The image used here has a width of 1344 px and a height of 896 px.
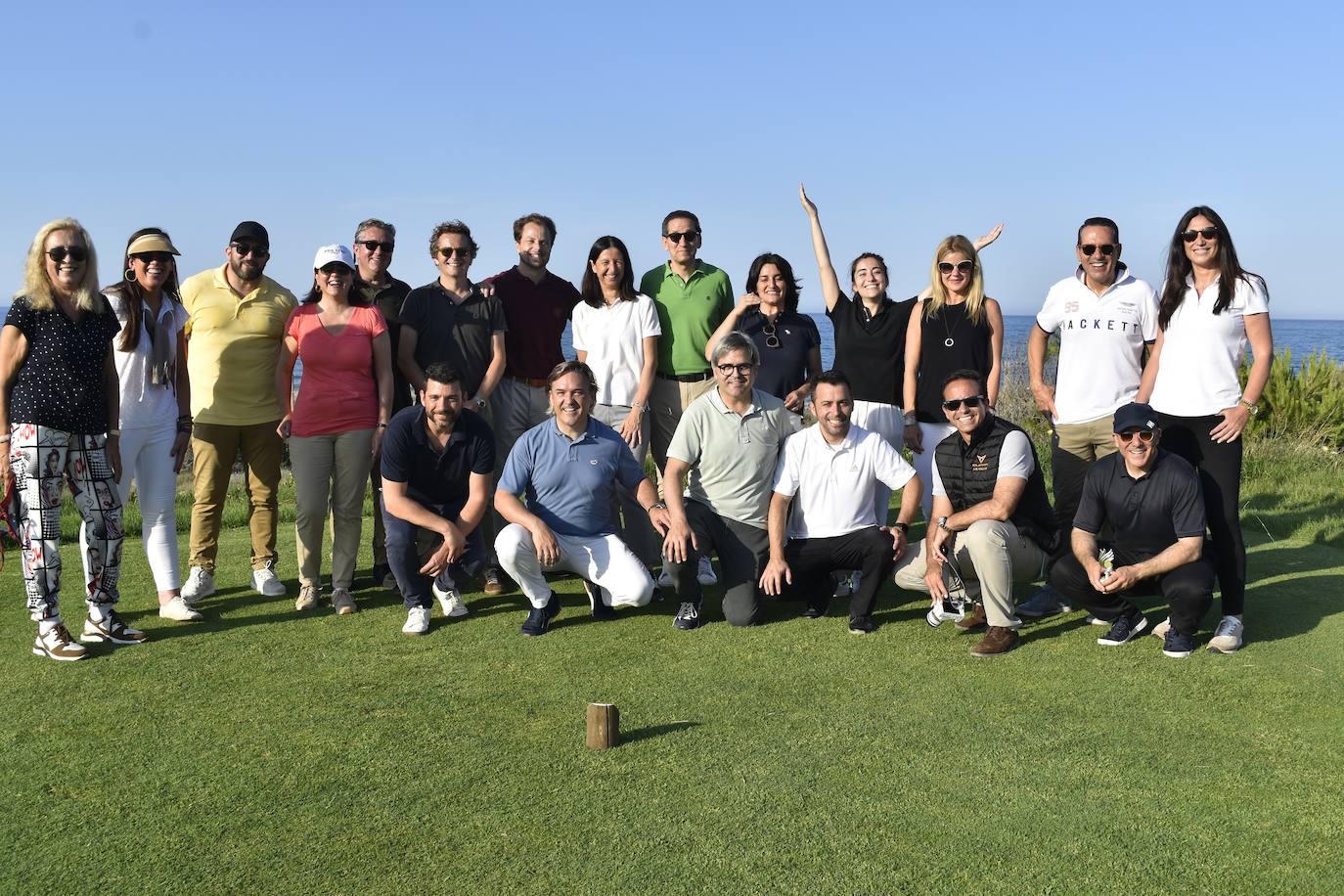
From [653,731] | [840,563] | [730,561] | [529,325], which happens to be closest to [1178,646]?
[840,563]

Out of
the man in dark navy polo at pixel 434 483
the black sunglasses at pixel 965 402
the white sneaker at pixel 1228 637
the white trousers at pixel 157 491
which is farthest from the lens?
the man in dark navy polo at pixel 434 483

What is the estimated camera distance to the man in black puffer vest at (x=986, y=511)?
5.75m

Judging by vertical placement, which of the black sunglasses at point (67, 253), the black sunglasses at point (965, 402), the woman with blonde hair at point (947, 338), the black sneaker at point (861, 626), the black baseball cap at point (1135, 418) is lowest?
the black sneaker at point (861, 626)

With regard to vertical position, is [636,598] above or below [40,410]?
below

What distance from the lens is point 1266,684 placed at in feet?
16.5

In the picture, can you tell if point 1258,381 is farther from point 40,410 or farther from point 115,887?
point 40,410

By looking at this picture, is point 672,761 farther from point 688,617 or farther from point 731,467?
point 731,467

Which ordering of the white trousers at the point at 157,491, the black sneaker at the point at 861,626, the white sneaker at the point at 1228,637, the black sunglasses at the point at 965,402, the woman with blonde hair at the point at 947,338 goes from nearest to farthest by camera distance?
the white sneaker at the point at 1228,637
the black sunglasses at the point at 965,402
the black sneaker at the point at 861,626
the white trousers at the point at 157,491
the woman with blonde hair at the point at 947,338

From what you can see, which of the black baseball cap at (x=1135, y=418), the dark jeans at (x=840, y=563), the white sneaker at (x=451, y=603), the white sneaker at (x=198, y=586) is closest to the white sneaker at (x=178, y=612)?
the white sneaker at (x=198, y=586)

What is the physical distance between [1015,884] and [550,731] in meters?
1.86

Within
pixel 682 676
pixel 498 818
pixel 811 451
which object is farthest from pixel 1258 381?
pixel 498 818

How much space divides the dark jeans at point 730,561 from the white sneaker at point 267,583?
89.2 inches

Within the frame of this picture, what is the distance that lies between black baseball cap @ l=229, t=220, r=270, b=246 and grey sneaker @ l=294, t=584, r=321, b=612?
6.23ft

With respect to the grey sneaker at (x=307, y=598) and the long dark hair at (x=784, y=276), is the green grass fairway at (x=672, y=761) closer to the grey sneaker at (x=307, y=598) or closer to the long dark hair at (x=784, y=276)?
the grey sneaker at (x=307, y=598)
